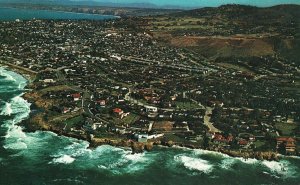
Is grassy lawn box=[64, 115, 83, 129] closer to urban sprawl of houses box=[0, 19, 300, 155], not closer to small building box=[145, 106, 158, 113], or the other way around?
urban sprawl of houses box=[0, 19, 300, 155]

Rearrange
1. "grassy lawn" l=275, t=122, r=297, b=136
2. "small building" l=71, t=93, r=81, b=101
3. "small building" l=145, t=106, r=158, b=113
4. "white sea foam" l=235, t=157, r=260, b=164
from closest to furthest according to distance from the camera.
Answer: "white sea foam" l=235, t=157, r=260, b=164
"grassy lawn" l=275, t=122, r=297, b=136
"small building" l=145, t=106, r=158, b=113
"small building" l=71, t=93, r=81, b=101

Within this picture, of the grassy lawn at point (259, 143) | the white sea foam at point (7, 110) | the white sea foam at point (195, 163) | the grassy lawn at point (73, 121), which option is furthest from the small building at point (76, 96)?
the grassy lawn at point (259, 143)

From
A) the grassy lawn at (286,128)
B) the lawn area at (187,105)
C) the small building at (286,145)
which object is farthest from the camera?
the lawn area at (187,105)

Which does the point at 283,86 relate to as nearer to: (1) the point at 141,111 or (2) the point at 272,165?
(1) the point at 141,111

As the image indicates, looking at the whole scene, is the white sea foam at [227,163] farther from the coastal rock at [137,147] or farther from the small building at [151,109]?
the small building at [151,109]

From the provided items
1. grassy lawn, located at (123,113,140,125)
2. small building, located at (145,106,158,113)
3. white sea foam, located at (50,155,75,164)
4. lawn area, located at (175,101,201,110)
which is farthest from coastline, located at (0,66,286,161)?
lawn area, located at (175,101,201,110)

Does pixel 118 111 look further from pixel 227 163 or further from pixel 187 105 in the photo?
pixel 227 163
